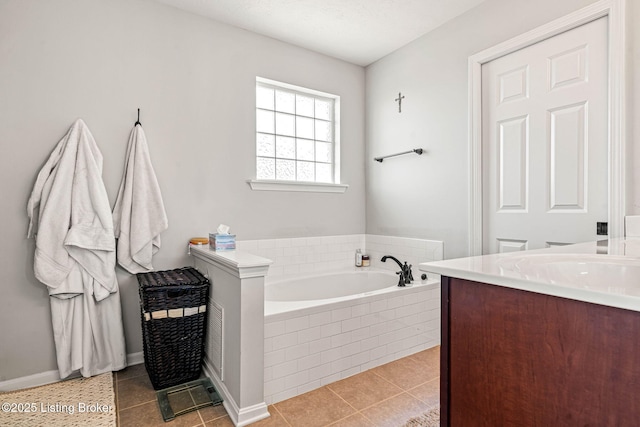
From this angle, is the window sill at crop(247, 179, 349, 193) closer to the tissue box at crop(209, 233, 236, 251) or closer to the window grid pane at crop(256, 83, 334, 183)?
the window grid pane at crop(256, 83, 334, 183)

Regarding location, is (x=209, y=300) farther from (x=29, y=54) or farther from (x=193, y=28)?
(x=193, y=28)

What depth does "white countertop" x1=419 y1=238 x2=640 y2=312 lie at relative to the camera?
2.30 feet

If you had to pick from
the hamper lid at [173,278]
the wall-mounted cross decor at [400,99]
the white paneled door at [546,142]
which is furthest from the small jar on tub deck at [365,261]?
the hamper lid at [173,278]

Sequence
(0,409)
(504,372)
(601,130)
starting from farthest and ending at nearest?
(601,130), (0,409), (504,372)

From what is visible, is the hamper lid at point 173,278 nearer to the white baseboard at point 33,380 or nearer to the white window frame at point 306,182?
the white baseboard at point 33,380

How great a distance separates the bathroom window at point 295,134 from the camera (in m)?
2.99

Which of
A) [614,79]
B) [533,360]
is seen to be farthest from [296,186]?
[533,360]

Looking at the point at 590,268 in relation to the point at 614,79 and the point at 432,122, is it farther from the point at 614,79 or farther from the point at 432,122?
the point at 432,122

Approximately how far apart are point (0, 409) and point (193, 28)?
2.67 meters

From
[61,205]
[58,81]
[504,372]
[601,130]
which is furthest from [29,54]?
[601,130]

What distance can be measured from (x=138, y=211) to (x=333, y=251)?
1769 mm

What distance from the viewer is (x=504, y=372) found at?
789mm

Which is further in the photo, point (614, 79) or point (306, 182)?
point (306, 182)

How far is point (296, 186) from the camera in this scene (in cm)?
307
